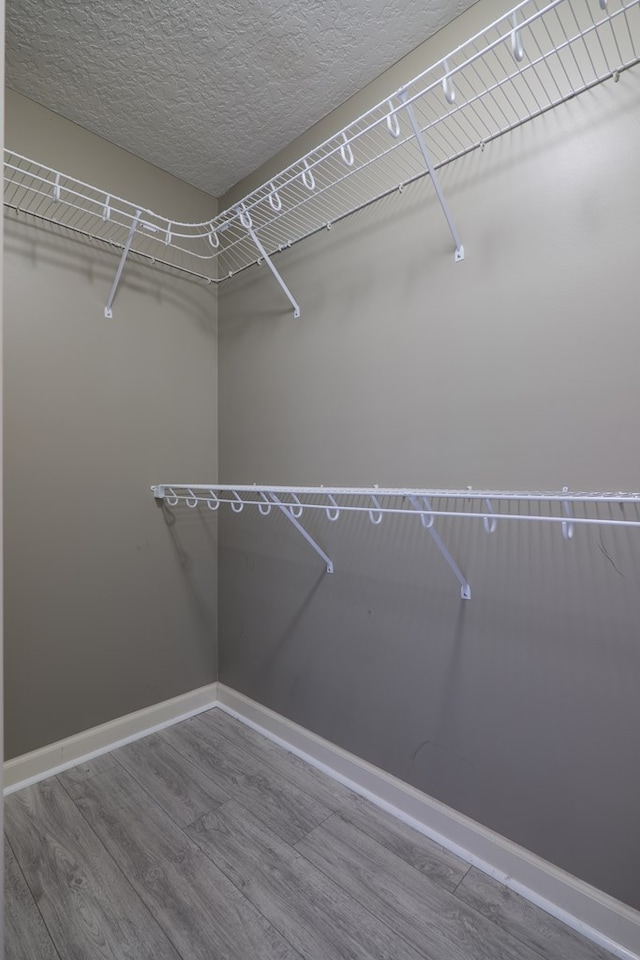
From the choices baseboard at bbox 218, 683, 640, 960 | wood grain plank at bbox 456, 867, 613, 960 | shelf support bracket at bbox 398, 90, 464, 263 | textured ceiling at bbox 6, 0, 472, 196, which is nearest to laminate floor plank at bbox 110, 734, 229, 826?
baseboard at bbox 218, 683, 640, 960

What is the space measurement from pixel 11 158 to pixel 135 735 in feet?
7.15

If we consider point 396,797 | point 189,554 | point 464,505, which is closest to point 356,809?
point 396,797

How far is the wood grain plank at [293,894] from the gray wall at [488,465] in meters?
0.38

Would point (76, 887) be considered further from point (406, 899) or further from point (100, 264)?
point (100, 264)

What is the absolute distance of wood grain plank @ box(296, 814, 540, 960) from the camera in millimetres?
1142

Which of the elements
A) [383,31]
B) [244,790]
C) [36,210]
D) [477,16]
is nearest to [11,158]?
[36,210]

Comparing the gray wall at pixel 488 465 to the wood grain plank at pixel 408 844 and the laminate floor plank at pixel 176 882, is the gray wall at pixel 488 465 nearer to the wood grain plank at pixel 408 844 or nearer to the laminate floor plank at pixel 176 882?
the wood grain plank at pixel 408 844

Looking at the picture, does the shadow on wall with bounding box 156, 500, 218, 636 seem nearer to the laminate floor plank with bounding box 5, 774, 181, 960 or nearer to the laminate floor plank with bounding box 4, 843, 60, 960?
the laminate floor plank with bounding box 5, 774, 181, 960

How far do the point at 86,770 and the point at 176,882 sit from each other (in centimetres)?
64

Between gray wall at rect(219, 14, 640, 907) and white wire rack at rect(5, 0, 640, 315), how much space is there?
2.5 inches

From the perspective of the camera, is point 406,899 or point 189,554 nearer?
point 406,899

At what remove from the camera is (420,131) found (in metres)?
1.26

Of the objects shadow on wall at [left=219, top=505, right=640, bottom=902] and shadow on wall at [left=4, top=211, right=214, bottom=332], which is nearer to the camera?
shadow on wall at [left=219, top=505, right=640, bottom=902]

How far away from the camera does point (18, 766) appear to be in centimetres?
166
